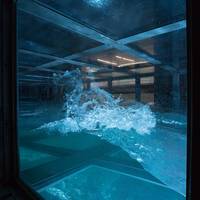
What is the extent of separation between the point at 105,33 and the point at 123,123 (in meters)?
0.70

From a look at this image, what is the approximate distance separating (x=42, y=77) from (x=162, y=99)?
1537 millimetres

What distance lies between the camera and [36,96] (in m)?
1.52

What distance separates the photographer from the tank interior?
2.79ft

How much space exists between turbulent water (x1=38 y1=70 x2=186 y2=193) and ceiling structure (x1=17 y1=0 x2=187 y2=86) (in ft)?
0.50

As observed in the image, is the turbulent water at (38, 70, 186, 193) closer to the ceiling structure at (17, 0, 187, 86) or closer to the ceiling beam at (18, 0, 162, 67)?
the ceiling structure at (17, 0, 187, 86)

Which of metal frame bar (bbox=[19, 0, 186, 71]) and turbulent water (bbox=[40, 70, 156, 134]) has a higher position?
metal frame bar (bbox=[19, 0, 186, 71])

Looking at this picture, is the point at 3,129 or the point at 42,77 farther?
the point at 42,77

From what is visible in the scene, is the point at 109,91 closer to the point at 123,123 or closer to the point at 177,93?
the point at 123,123

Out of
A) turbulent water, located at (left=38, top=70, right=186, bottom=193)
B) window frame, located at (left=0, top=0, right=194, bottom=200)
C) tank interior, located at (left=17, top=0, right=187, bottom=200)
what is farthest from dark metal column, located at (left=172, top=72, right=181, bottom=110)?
window frame, located at (left=0, top=0, right=194, bottom=200)

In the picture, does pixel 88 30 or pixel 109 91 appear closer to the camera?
pixel 109 91

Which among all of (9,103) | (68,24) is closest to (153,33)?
(68,24)

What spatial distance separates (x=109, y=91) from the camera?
1.10 meters
